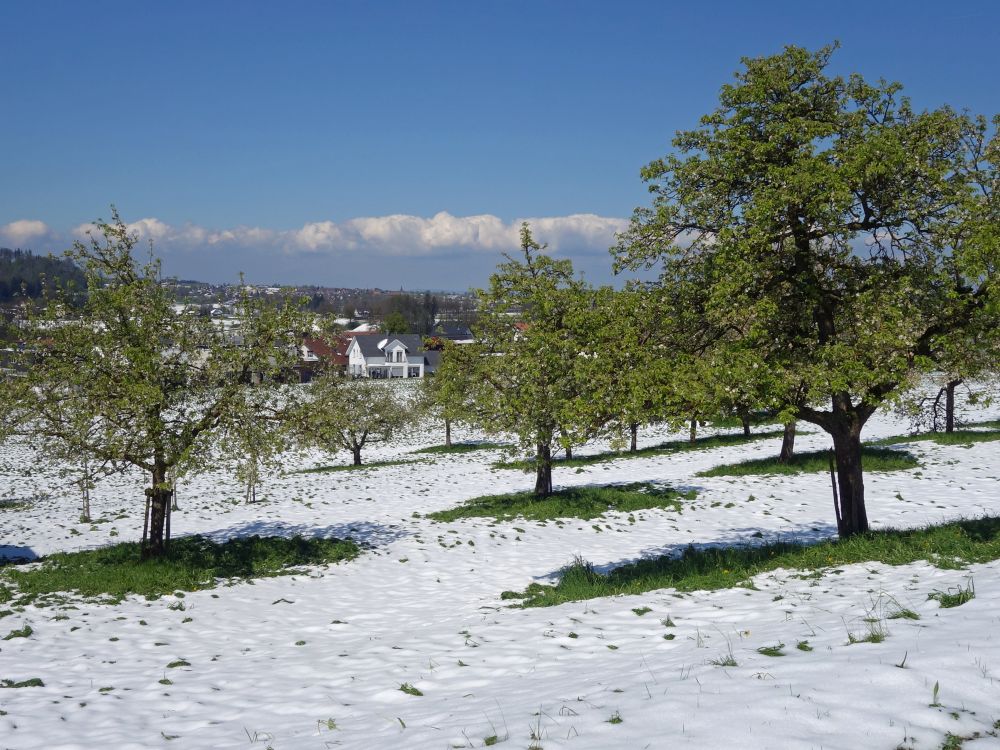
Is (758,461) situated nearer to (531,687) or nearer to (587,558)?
(587,558)

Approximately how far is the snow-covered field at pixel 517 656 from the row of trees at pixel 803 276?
341cm

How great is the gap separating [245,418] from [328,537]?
593 cm

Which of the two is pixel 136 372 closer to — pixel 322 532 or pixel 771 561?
pixel 322 532

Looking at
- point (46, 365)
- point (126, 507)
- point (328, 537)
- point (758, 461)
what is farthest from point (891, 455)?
point (126, 507)

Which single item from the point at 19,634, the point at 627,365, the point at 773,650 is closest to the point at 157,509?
the point at 19,634

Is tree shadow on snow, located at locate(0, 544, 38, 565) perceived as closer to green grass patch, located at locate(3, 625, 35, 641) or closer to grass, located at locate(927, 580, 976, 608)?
green grass patch, located at locate(3, 625, 35, 641)

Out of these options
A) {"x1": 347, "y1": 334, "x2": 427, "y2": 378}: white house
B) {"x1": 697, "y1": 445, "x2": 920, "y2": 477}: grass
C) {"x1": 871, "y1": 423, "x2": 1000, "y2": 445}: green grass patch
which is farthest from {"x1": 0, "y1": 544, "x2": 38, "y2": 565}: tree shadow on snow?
{"x1": 347, "y1": 334, "x2": 427, "y2": 378}: white house

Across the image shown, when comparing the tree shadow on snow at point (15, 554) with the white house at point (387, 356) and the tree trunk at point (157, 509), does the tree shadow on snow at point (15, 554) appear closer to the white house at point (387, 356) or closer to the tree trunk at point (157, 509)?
the tree trunk at point (157, 509)

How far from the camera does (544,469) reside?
27250 millimetres

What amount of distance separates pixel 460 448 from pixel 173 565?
38.6m

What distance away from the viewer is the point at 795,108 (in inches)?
552

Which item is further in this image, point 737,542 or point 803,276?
point 737,542

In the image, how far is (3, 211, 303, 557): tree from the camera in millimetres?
17328

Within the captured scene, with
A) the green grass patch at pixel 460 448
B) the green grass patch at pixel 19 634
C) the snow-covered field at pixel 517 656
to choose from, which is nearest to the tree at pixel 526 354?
the snow-covered field at pixel 517 656
